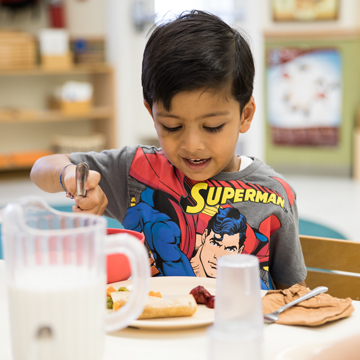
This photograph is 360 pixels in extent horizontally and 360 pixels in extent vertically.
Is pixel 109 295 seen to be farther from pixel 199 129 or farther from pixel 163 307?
pixel 199 129

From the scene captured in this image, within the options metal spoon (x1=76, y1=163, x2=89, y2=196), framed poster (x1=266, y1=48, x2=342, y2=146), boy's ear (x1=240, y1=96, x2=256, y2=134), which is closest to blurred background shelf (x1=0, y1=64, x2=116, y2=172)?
framed poster (x1=266, y1=48, x2=342, y2=146)

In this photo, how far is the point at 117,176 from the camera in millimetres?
1110

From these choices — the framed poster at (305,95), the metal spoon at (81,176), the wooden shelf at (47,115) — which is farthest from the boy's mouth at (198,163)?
the framed poster at (305,95)

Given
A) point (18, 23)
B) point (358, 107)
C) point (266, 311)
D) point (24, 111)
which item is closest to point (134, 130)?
point (24, 111)

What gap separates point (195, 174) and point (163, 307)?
0.41 meters

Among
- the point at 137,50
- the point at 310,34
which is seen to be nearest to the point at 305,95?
the point at 310,34

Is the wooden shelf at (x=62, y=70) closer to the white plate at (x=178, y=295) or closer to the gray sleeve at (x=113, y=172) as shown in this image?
the gray sleeve at (x=113, y=172)

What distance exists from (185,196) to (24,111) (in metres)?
3.61

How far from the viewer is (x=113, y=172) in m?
1.11

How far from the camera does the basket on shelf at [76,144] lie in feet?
15.0

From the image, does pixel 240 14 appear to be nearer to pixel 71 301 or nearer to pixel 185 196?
pixel 185 196

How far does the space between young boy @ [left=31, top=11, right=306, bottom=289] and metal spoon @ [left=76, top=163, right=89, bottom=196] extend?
0.02 metres

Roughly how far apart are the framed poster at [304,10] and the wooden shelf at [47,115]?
5.43 feet

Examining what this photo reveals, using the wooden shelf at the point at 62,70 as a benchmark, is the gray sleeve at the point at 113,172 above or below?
below
